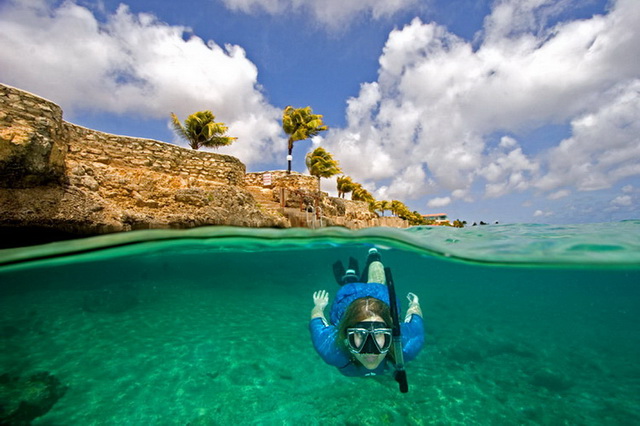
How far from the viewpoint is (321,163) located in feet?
85.6

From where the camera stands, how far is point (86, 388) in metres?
5.66

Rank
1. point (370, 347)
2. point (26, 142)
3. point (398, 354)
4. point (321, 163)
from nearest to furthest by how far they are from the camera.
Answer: point (370, 347)
point (398, 354)
point (26, 142)
point (321, 163)

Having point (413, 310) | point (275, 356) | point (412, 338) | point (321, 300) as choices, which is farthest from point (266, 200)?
point (412, 338)

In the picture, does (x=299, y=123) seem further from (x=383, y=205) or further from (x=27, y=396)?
(x=383, y=205)

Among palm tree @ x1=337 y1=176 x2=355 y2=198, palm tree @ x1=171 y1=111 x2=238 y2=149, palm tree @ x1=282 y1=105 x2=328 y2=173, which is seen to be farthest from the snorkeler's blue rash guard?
palm tree @ x1=337 y1=176 x2=355 y2=198

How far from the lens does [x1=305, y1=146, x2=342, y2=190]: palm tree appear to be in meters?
26.2

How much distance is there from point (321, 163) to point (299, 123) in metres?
4.97

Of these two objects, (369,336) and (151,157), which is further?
(151,157)

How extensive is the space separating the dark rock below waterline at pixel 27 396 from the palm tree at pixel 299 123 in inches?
895

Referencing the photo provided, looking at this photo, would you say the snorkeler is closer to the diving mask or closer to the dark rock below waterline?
the diving mask

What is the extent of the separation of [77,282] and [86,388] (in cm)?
1333

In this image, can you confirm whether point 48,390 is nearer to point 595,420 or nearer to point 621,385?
point 595,420

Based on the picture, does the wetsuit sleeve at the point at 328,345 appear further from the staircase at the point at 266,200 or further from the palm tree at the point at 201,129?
the palm tree at the point at 201,129

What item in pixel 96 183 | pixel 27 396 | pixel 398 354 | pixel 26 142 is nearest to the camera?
pixel 398 354
